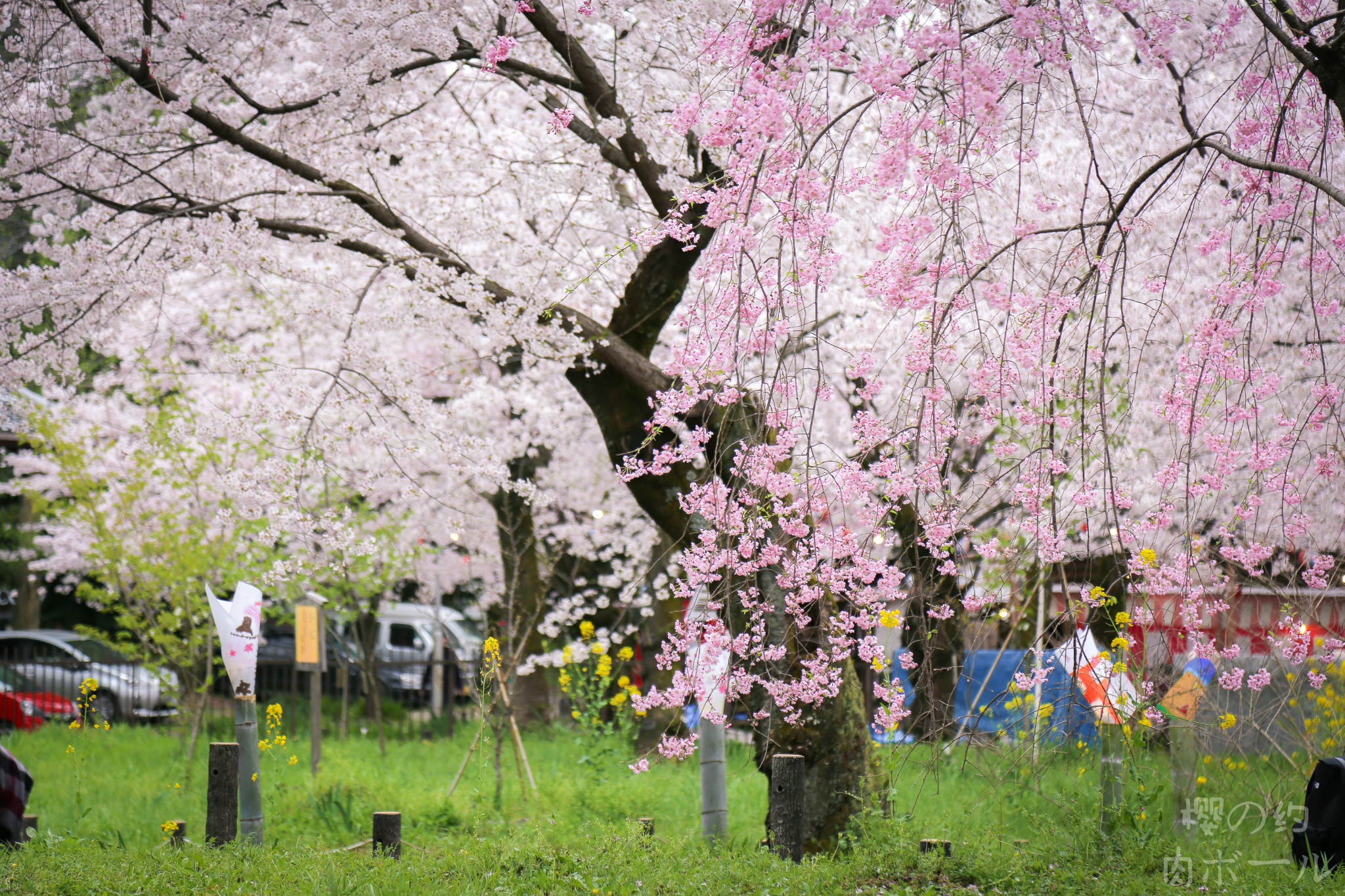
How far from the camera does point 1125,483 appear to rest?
24.1 ft

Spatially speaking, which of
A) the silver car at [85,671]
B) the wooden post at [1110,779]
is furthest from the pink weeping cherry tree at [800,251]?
the silver car at [85,671]

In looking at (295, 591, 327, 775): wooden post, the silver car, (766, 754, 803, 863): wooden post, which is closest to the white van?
the silver car

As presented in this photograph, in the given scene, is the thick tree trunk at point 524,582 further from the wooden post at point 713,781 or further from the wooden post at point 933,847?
the wooden post at point 933,847

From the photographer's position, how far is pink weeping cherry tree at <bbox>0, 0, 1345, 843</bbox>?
11.2 ft

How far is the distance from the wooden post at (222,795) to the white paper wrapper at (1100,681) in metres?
3.74

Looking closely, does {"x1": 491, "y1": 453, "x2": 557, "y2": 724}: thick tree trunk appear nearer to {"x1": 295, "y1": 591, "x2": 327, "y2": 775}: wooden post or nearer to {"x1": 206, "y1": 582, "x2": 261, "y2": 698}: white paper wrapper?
{"x1": 295, "y1": 591, "x2": 327, "y2": 775}: wooden post

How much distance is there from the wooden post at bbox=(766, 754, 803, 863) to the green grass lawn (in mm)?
137

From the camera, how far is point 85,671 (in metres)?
11.9

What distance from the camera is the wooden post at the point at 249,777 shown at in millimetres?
5055

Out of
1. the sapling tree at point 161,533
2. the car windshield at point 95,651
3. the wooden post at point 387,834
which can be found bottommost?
the wooden post at point 387,834

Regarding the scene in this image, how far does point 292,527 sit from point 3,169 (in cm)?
255

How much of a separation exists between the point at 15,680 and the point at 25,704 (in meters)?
0.49

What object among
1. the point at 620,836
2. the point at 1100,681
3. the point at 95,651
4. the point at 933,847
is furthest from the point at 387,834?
the point at 95,651

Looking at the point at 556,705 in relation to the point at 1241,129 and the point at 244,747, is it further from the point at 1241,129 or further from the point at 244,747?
the point at 1241,129
